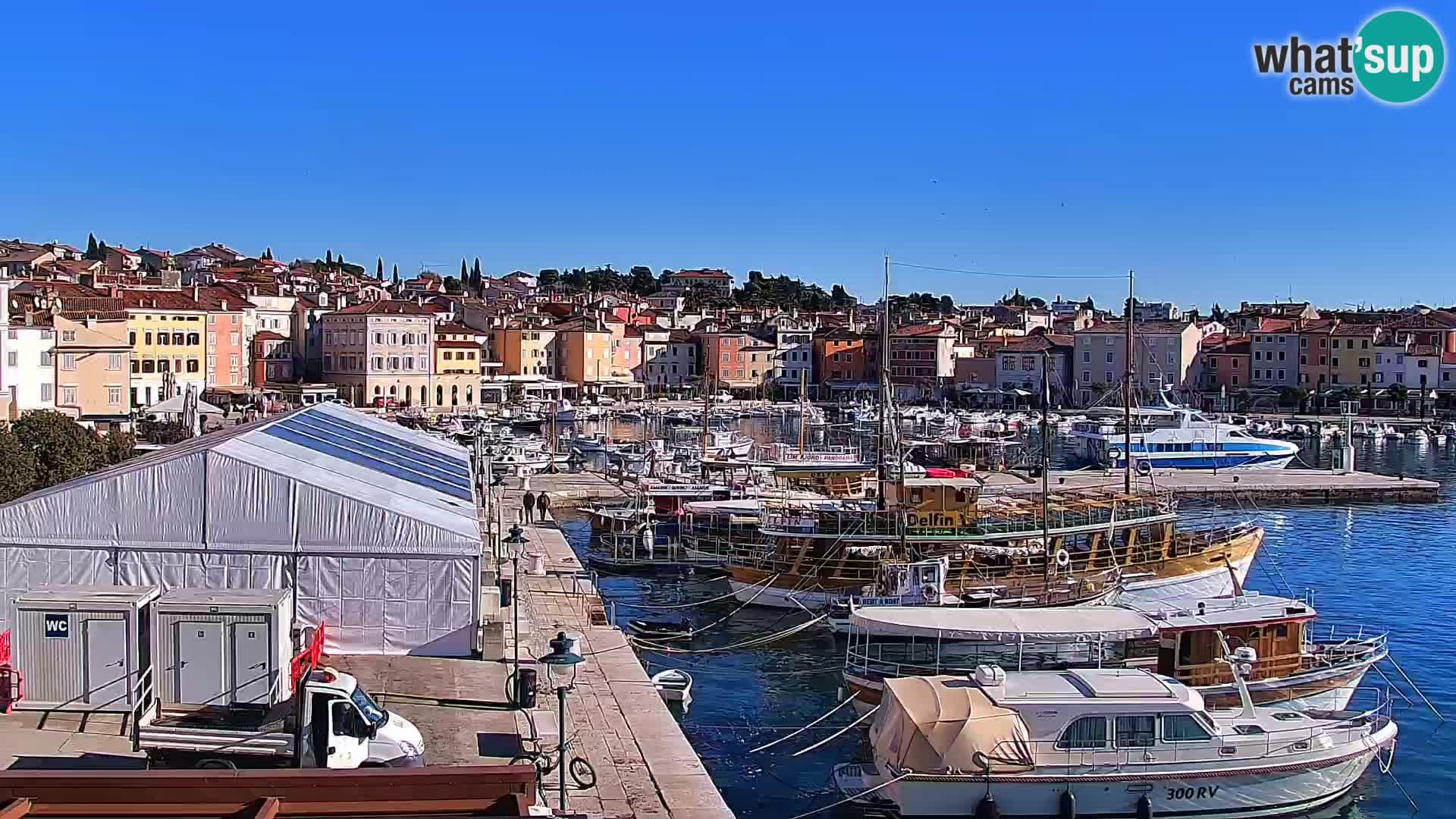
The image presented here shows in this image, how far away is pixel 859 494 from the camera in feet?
115

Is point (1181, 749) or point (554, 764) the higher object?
point (554, 764)

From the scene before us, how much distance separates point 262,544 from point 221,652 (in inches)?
126

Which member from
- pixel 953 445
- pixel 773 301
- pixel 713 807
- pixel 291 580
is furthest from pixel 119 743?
pixel 773 301

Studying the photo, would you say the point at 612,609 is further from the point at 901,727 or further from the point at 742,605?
the point at 901,727

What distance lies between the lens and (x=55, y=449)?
86.8 feet

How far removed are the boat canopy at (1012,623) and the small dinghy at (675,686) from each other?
2282mm

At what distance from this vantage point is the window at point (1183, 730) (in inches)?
551

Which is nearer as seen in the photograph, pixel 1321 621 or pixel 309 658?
pixel 309 658

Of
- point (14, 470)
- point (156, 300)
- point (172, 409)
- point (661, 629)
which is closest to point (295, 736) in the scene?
point (661, 629)

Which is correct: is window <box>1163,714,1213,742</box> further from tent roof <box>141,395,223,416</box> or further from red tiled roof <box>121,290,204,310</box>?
red tiled roof <box>121,290,204,310</box>

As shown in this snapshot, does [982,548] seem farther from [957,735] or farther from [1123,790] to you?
[957,735]

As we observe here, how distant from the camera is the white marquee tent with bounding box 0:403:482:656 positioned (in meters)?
14.5

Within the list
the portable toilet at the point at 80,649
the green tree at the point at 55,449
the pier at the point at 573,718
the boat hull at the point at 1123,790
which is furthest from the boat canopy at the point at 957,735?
the green tree at the point at 55,449

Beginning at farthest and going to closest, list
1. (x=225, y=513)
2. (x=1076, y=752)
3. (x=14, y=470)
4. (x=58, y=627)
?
(x=14, y=470)
(x=225, y=513)
(x=1076, y=752)
(x=58, y=627)
